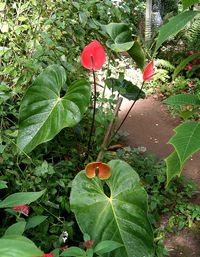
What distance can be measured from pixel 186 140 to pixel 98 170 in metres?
0.60

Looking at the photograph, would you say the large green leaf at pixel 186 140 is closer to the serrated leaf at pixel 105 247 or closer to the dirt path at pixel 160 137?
the serrated leaf at pixel 105 247

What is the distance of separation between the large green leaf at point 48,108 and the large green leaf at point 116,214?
0.28m

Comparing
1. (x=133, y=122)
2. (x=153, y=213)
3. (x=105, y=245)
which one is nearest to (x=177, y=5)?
(x=133, y=122)

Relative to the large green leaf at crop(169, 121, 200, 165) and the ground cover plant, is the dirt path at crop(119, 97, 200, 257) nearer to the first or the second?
the ground cover plant

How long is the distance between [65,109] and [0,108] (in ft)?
1.13

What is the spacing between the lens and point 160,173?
109 inches

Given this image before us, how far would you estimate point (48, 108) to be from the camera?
1.94 meters

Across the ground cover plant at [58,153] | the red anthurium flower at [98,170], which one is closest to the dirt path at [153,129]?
the ground cover plant at [58,153]

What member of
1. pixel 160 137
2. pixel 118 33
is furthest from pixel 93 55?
pixel 160 137

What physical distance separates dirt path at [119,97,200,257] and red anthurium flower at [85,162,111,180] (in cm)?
88

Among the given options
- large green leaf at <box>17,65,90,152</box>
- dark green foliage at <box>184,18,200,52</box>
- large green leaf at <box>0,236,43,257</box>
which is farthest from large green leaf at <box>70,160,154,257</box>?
dark green foliage at <box>184,18,200,52</box>

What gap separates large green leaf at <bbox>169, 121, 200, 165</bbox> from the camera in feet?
4.27

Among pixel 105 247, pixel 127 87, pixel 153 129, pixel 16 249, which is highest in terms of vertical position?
pixel 16 249

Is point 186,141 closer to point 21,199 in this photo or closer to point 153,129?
point 21,199
